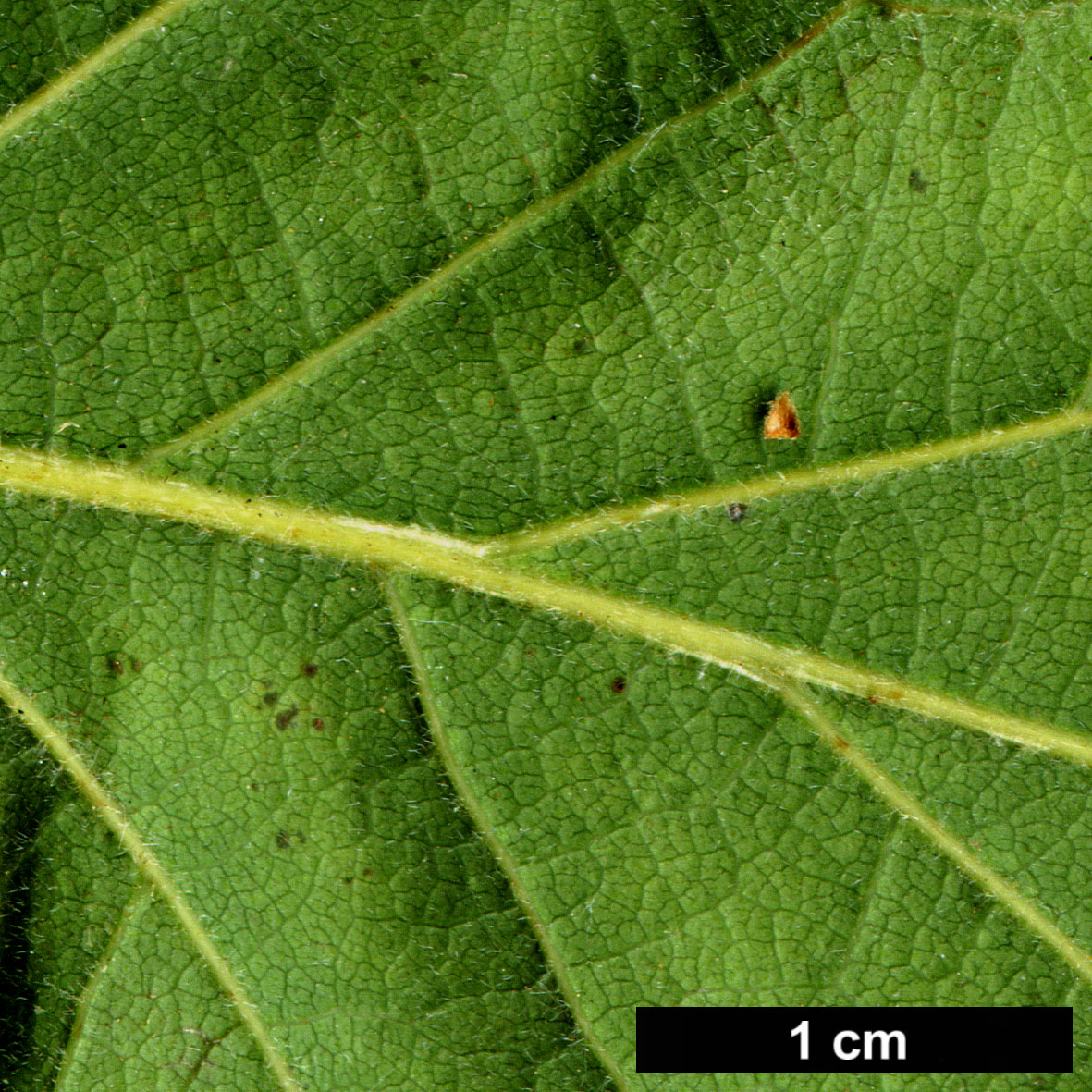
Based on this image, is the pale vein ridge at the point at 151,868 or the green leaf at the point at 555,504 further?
the pale vein ridge at the point at 151,868

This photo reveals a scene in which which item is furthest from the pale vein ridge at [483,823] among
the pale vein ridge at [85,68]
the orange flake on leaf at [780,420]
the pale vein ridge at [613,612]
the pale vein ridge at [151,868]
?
the pale vein ridge at [85,68]

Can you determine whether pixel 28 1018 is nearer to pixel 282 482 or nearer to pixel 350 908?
pixel 350 908

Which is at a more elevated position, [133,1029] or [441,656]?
[441,656]

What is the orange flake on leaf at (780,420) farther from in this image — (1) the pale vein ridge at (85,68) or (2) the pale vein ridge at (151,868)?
(2) the pale vein ridge at (151,868)

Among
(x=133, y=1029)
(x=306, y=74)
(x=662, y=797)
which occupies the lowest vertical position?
(x=133, y=1029)

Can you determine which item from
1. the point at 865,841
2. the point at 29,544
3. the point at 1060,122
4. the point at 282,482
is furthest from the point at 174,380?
the point at 1060,122

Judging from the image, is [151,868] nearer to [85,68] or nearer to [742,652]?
[742,652]

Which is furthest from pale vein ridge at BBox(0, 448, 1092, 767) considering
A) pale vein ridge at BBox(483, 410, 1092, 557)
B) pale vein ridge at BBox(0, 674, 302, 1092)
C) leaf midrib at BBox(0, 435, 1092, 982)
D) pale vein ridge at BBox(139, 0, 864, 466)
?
pale vein ridge at BBox(0, 674, 302, 1092)
